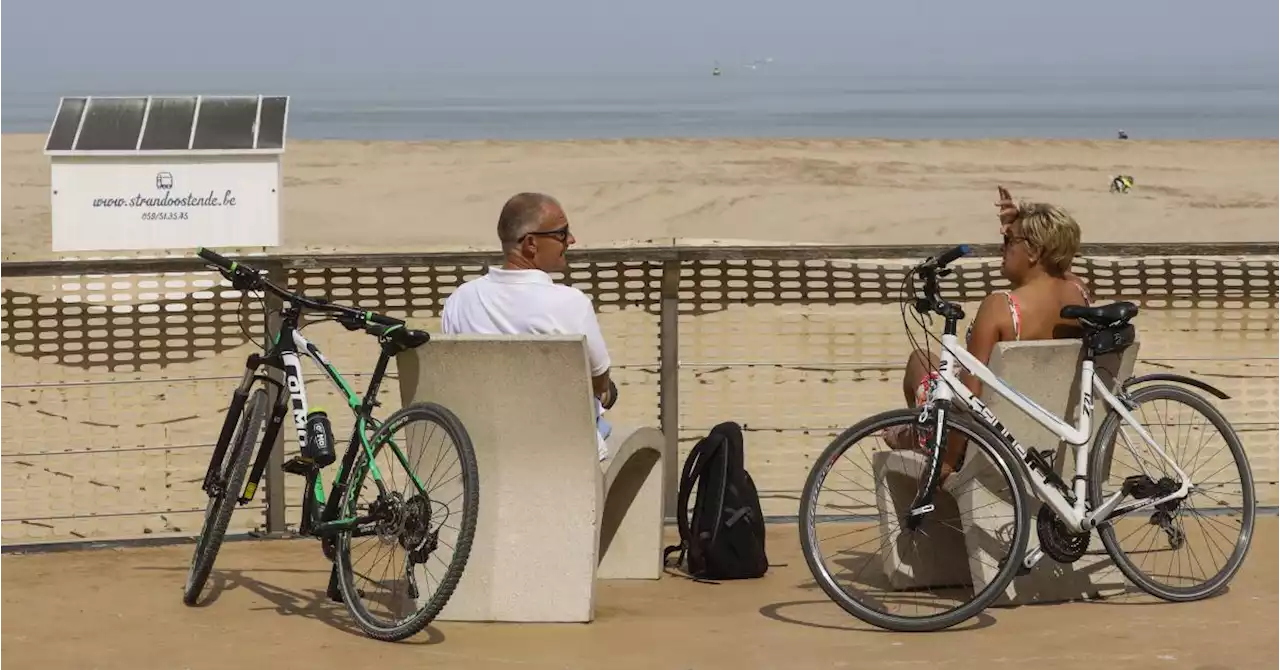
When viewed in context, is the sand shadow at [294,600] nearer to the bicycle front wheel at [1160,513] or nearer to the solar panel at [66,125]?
the bicycle front wheel at [1160,513]

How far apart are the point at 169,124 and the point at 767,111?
61.3 metres

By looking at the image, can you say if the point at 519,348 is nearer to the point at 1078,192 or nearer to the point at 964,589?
the point at 964,589

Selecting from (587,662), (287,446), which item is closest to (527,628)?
(587,662)

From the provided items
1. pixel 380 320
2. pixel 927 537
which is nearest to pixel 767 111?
pixel 927 537

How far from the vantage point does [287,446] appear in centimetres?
772

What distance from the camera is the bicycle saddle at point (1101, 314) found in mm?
5898

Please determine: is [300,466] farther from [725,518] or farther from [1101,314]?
[1101,314]

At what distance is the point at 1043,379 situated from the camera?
5973 millimetres

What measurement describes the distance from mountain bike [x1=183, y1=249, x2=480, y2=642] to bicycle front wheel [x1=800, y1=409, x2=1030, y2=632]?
1056 millimetres

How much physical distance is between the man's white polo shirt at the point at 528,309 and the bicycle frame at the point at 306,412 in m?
0.30

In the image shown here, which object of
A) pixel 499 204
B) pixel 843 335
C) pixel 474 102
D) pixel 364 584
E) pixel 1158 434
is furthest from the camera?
pixel 474 102

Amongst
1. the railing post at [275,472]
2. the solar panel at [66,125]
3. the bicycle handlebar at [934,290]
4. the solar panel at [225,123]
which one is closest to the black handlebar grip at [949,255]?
the bicycle handlebar at [934,290]

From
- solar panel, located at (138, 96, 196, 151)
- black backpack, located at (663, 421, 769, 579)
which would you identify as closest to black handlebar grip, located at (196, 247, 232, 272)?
black backpack, located at (663, 421, 769, 579)

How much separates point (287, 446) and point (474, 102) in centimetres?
→ 8300
